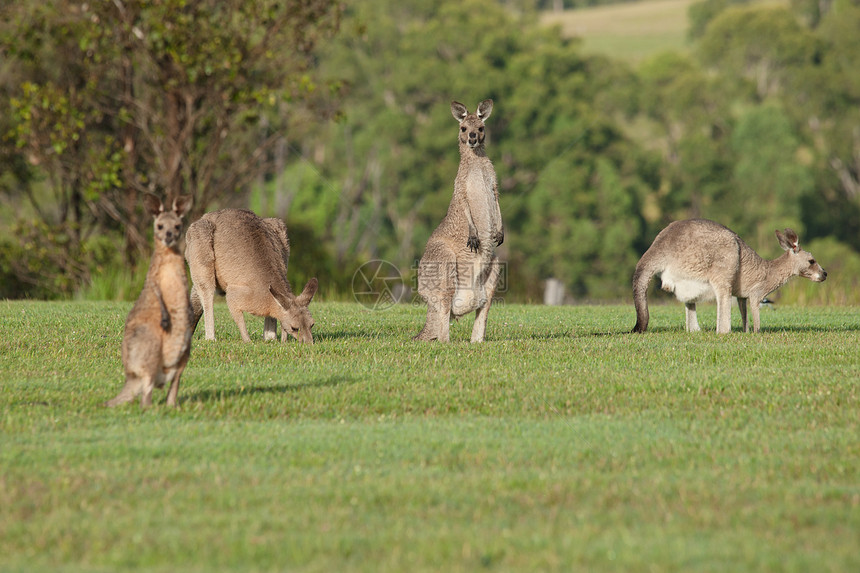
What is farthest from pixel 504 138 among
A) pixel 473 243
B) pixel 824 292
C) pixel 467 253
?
pixel 473 243

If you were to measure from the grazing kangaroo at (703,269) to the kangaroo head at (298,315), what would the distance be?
414cm

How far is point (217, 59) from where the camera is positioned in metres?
24.2

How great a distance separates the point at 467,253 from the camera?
1284 cm

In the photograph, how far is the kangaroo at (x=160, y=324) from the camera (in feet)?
27.0

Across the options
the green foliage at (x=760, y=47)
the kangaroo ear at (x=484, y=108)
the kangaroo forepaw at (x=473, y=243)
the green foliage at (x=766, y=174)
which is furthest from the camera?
the green foliage at (x=760, y=47)

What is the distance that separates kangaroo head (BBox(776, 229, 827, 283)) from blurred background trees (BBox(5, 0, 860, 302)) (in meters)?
8.43

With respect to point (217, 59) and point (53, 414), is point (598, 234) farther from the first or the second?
point (53, 414)

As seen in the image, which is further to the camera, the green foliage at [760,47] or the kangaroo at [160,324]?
the green foliage at [760,47]

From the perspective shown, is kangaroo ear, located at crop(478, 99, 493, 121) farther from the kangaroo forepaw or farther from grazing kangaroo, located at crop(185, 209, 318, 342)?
grazing kangaroo, located at crop(185, 209, 318, 342)

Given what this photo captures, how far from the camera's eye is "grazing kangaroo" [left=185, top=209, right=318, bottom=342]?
477 inches

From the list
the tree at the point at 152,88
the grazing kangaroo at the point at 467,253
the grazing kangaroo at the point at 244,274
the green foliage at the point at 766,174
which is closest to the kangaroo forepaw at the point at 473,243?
the grazing kangaroo at the point at 467,253

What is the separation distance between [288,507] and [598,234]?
54057mm

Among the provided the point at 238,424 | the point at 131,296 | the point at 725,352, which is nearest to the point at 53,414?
the point at 238,424

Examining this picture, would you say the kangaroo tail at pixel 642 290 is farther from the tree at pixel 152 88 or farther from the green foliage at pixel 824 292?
the tree at pixel 152 88
